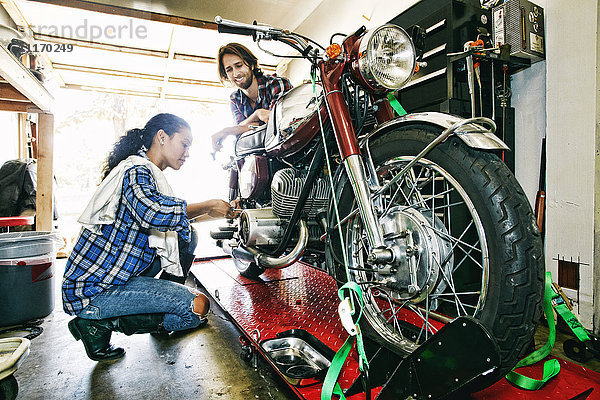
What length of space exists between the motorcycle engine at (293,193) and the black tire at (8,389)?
1295mm

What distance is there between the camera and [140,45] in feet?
16.1

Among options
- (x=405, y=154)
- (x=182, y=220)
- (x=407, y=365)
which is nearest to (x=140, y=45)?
(x=182, y=220)

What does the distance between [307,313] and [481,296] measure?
4.08 ft

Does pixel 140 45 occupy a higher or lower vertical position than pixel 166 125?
higher

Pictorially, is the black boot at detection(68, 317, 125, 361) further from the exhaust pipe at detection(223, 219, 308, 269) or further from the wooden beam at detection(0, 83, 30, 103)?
the wooden beam at detection(0, 83, 30, 103)

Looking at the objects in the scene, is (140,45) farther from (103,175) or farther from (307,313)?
(307,313)

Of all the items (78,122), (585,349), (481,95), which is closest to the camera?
(585,349)

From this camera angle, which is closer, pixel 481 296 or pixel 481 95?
pixel 481 296

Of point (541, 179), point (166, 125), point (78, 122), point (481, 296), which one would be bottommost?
point (481, 296)

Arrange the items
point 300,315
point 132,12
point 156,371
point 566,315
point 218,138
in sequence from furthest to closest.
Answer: point 132,12, point 218,138, point 300,315, point 156,371, point 566,315

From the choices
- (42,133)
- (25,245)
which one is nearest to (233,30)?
(25,245)

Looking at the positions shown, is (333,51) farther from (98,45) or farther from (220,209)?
(98,45)

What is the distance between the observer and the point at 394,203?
1369 millimetres

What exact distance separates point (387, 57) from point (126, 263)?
146 cm
